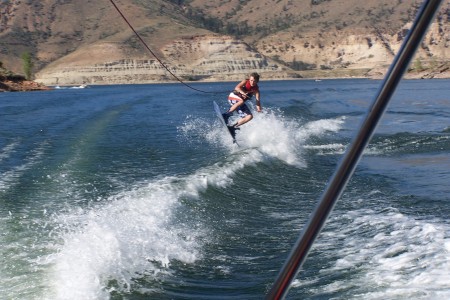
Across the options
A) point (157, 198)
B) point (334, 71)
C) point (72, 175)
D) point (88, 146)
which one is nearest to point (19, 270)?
point (157, 198)

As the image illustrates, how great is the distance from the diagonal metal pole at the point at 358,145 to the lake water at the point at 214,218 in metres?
0.07

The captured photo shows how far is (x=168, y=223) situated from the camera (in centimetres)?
848

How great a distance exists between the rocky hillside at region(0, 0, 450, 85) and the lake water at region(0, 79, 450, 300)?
114265 mm

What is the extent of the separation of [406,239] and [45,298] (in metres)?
3.95

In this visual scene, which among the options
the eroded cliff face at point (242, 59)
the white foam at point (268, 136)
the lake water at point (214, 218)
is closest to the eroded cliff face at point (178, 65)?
the eroded cliff face at point (242, 59)

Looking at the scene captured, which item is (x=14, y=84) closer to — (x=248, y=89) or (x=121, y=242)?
(x=248, y=89)

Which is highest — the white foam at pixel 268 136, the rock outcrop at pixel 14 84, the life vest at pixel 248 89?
the life vest at pixel 248 89

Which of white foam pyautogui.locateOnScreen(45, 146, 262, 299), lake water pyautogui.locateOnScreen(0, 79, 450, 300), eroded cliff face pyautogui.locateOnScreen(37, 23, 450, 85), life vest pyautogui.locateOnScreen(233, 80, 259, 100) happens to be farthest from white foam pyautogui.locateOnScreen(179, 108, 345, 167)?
eroded cliff face pyautogui.locateOnScreen(37, 23, 450, 85)

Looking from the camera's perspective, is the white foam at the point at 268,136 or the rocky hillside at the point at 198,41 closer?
the white foam at the point at 268,136

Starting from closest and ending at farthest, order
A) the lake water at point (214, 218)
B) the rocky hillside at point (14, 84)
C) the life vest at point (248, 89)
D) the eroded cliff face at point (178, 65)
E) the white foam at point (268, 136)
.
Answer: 1. the lake water at point (214, 218)
2. the life vest at point (248, 89)
3. the white foam at point (268, 136)
4. the rocky hillside at point (14, 84)
5. the eroded cliff face at point (178, 65)

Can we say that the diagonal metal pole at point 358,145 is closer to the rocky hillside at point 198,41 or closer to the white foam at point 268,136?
the white foam at point 268,136

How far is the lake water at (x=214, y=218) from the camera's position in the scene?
5848 millimetres

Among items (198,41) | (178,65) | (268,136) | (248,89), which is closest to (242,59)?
(198,41)

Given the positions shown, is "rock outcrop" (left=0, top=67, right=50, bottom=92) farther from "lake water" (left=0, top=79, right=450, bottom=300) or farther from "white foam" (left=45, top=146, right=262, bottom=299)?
"white foam" (left=45, top=146, right=262, bottom=299)
